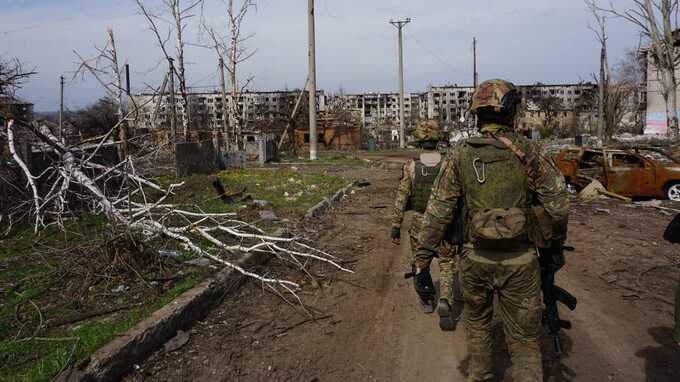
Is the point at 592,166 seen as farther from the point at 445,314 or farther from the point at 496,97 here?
the point at 496,97

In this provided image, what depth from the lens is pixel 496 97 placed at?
3418 millimetres

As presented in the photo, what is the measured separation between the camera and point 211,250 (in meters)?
6.93

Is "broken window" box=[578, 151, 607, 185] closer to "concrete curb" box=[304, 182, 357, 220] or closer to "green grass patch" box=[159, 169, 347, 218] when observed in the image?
"concrete curb" box=[304, 182, 357, 220]

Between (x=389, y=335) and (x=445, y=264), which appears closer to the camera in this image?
(x=389, y=335)

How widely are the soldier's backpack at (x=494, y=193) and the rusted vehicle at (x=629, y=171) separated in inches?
480

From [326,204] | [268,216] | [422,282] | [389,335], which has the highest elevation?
[422,282]

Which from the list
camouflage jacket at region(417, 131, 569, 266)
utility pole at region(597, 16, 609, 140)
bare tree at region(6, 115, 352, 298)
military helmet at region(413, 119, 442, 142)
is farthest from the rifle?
utility pole at region(597, 16, 609, 140)

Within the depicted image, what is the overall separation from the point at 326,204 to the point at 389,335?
283 inches

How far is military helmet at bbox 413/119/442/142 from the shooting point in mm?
5656

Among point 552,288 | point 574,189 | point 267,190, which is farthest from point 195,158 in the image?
point 552,288

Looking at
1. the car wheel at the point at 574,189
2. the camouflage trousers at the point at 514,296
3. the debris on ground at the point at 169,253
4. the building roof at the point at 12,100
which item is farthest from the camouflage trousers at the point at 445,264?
the car wheel at the point at 574,189

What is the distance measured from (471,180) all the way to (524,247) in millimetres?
488

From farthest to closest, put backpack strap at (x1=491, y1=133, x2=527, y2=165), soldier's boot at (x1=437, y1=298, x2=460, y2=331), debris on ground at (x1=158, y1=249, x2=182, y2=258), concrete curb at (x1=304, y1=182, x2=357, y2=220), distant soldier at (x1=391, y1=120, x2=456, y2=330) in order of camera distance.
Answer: concrete curb at (x1=304, y1=182, x2=357, y2=220) < debris on ground at (x1=158, y1=249, x2=182, y2=258) < distant soldier at (x1=391, y1=120, x2=456, y2=330) < soldier's boot at (x1=437, y1=298, x2=460, y2=331) < backpack strap at (x1=491, y1=133, x2=527, y2=165)

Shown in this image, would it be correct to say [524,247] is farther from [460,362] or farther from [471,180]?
[460,362]
